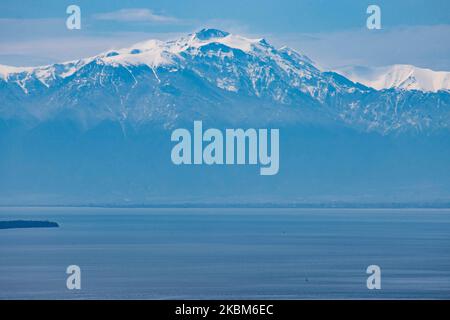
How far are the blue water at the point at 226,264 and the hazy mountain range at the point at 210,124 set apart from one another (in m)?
16.5

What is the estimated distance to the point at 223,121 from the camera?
82125mm

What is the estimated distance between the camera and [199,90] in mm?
87375

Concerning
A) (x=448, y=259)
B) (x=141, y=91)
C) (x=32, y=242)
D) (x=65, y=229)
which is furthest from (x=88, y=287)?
(x=141, y=91)

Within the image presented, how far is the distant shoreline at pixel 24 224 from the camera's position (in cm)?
5170

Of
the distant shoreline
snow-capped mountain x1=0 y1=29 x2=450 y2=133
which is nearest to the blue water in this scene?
the distant shoreline

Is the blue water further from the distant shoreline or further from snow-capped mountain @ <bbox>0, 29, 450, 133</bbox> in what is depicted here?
snow-capped mountain @ <bbox>0, 29, 450, 133</bbox>

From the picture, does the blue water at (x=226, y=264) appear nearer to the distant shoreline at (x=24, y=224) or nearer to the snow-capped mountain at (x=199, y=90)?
the distant shoreline at (x=24, y=224)

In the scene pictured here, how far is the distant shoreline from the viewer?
51700 millimetres

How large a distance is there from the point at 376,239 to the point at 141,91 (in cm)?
5810

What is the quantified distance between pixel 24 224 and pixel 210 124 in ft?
98.8

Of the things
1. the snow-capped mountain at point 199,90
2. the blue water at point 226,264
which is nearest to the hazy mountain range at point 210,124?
the snow-capped mountain at point 199,90

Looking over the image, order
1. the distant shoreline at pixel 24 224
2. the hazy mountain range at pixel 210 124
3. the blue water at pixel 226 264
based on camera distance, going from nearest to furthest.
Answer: the blue water at pixel 226 264, the distant shoreline at pixel 24 224, the hazy mountain range at pixel 210 124

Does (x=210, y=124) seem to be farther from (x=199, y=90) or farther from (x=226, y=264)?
(x=226, y=264)
